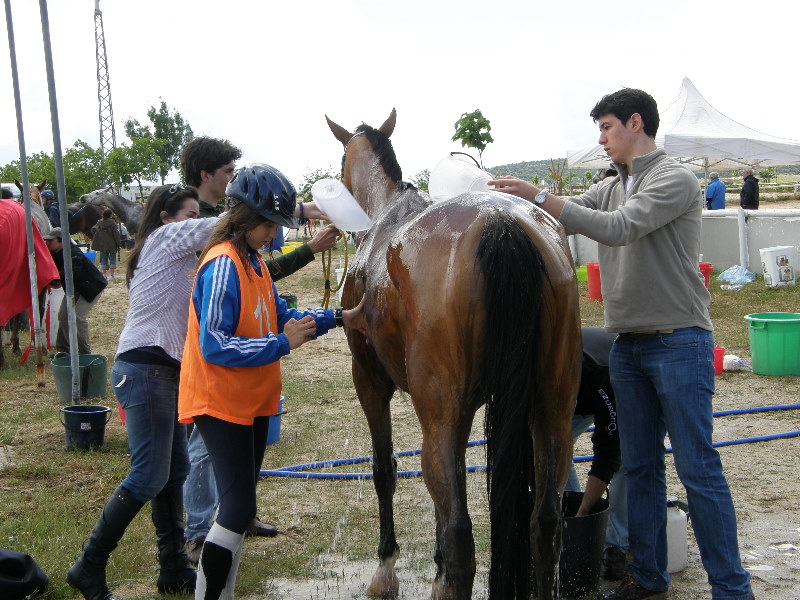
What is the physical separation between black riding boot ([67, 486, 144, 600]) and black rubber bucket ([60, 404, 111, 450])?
2.65 meters

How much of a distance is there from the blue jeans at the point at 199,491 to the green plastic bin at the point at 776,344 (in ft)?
18.1

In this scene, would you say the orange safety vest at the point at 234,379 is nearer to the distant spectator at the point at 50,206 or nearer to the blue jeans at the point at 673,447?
the blue jeans at the point at 673,447

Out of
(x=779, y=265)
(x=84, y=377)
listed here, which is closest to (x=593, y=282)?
(x=779, y=265)

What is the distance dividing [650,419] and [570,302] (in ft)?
2.73

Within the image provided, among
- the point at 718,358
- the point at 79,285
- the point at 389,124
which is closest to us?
the point at 389,124

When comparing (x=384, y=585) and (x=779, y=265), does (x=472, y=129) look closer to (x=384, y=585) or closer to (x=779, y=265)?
(x=779, y=265)

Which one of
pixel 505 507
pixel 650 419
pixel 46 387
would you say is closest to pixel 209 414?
pixel 505 507

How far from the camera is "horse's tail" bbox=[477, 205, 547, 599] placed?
8.71ft

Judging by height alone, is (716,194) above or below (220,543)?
above

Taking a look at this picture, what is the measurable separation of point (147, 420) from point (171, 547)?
720mm

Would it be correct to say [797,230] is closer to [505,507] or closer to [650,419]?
[650,419]

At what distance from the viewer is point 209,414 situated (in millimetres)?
2672

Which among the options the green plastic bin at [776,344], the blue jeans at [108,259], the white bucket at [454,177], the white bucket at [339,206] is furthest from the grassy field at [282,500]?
the blue jeans at [108,259]

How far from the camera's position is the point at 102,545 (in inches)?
128
